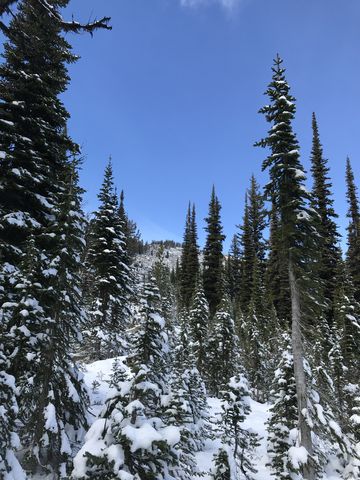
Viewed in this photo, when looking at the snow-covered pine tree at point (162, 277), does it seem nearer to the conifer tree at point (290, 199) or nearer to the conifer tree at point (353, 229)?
the conifer tree at point (290, 199)

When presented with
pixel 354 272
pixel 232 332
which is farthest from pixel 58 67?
pixel 354 272

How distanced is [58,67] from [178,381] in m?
15.5

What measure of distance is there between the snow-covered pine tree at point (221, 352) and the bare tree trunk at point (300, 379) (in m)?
16.0

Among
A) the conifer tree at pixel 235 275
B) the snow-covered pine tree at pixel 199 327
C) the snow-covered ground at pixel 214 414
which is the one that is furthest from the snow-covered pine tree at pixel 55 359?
the conifer tree at pixel 235 275

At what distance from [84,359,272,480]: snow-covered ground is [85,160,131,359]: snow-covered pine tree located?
2948 mm

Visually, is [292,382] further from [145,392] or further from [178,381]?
[145,392]

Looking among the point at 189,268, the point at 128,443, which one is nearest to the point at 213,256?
the point at 189,268

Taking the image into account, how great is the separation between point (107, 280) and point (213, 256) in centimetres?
3050

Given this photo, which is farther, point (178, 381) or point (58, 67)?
point (58, 67)

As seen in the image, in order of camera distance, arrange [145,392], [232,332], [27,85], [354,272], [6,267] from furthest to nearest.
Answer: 1. [354,272]
2. [232,332]
3. [27,85]
4. [6,267]
5. [145,392]

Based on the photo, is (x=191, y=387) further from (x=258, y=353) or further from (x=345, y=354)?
(x=258, y=353)

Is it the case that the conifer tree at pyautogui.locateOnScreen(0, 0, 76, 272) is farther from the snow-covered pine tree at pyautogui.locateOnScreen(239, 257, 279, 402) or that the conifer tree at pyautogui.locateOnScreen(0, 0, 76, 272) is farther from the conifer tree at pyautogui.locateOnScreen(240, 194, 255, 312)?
the conifer tree at pyautogui.locateOnScreen(240, 194, 255, 312)

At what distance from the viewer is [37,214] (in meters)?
15.3

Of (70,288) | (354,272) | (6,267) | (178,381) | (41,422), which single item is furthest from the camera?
(354,272)
